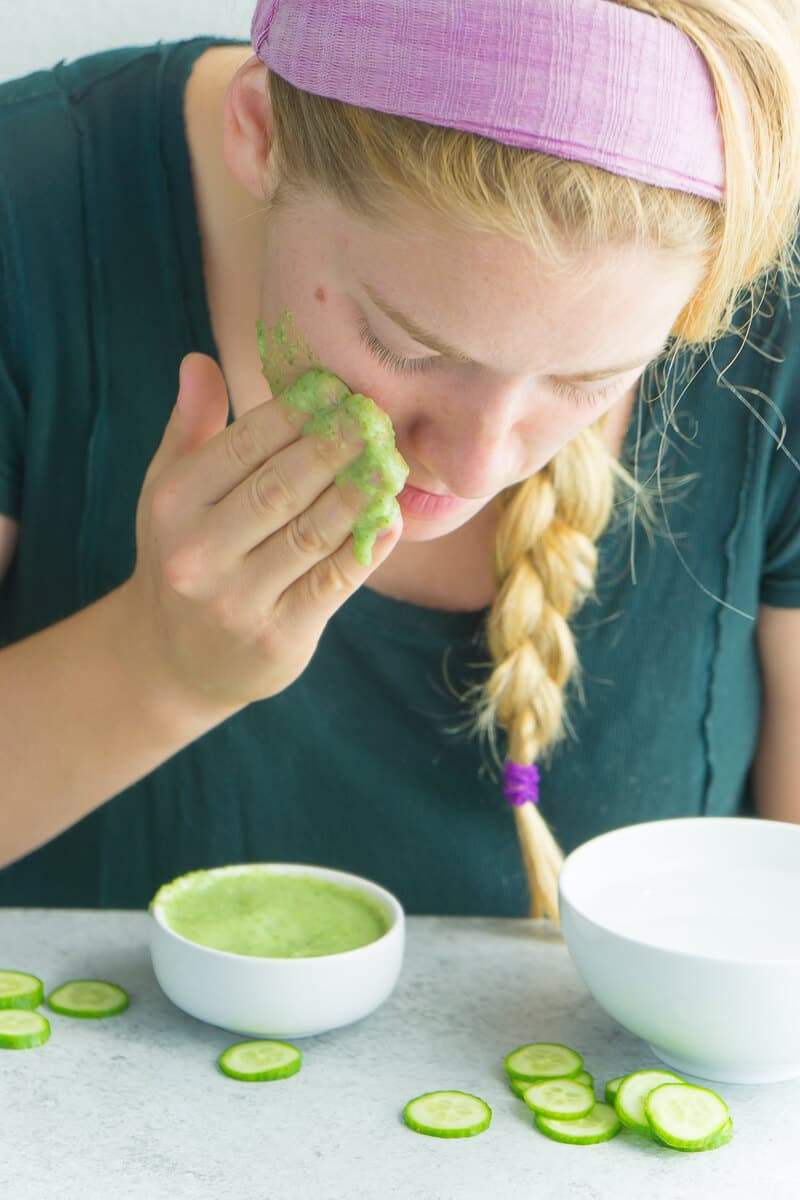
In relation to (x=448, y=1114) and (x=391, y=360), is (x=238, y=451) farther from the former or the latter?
(x=448, y=1114)

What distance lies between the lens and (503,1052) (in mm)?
1095

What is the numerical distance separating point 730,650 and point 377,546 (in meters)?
0.62

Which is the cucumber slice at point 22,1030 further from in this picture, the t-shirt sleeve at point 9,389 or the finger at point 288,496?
the t-shirt sleeve at point 9,389

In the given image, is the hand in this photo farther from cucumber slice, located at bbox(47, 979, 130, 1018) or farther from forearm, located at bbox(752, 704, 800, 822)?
forearm, located at bbox(752, 704, 800, 822)

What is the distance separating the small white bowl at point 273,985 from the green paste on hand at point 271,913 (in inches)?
1.4

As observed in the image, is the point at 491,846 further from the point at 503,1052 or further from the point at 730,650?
the point at 503,1052

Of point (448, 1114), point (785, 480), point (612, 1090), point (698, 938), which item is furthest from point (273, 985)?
point (785, 480)

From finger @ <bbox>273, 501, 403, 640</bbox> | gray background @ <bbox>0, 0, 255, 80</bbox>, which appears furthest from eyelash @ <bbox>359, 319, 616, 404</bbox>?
gray background @ <bbox>0, 0, 255, 80</bbox>

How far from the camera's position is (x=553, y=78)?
902 mm

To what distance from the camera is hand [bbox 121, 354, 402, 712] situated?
1.11 m

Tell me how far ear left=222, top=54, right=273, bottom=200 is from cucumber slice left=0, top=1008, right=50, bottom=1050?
699 millimetres

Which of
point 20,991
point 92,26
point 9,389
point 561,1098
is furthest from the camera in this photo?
point 92,26

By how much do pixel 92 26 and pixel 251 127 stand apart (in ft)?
1.75

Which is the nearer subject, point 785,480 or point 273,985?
point 273,985
